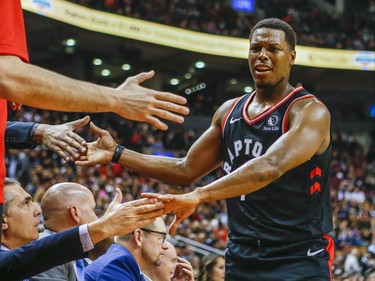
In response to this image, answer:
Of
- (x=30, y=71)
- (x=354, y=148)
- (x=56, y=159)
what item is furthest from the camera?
(x=354, y=148)

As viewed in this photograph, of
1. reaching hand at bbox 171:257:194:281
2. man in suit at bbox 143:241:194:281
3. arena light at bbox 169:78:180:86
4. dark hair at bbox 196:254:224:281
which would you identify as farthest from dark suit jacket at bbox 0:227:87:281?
arena light at bbox 169:78:180:86

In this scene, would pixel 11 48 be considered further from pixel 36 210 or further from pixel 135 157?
pixel 135 157

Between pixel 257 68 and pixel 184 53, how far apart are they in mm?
21095

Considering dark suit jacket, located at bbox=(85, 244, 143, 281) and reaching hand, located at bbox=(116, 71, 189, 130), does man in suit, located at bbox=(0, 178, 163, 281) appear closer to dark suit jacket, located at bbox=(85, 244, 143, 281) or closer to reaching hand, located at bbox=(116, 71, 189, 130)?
reaching hand, located at bbox=(116, 71, 189, 130)

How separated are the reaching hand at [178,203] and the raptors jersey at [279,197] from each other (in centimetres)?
52

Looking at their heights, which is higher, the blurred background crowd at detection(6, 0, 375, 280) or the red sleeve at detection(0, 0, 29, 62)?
the red sleeve at detection(0, 0, 29, 62)

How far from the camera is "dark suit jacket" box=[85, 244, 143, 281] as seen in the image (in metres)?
3.84

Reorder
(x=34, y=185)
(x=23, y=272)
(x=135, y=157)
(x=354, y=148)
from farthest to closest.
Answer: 1. (x=354, y=148)
2. (x=34, y=185)
3. (x=135, y=157)
4. (x=23, y=272)

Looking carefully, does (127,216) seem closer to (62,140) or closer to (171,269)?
(62,140)

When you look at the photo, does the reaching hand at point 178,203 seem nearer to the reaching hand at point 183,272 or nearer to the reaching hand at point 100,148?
the reaching hand at point 100,148

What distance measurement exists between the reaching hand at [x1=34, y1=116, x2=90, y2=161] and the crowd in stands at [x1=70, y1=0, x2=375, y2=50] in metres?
17.6

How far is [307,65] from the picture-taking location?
25594mm

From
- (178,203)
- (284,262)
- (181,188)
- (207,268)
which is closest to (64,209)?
(178,203)

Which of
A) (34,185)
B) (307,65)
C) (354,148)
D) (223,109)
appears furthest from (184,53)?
(223,109)
